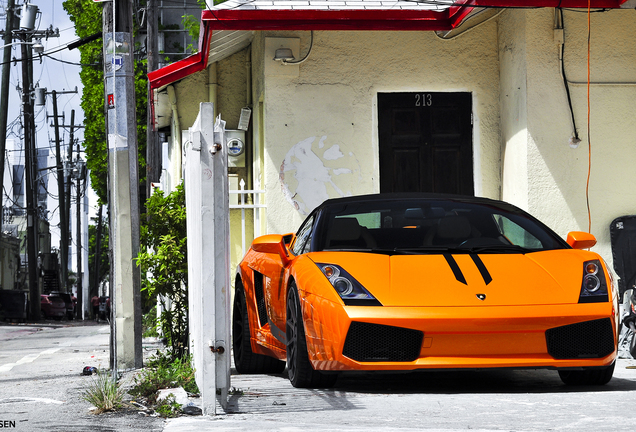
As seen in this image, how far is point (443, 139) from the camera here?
36.9ft

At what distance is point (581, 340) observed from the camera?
17.2ft

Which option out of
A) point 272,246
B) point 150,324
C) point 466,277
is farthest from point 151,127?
point 466,277

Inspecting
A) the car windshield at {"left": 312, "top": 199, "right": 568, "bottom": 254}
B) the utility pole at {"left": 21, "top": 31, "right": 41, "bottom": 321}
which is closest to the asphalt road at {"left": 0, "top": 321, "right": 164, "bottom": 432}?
the car windshield at {"left": 312, "top": 199, "right": 568, "bottom": 254}

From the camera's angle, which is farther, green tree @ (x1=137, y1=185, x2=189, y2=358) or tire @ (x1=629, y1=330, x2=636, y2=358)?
green tree @ (x1=137, y1=185, x2=189, y2=358)

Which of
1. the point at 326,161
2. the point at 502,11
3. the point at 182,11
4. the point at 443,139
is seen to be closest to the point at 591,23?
the point at 502,11

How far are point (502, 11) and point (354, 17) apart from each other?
1912 mm

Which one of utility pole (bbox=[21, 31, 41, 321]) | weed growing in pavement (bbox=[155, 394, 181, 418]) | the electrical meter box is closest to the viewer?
weed growing in pavement (bbox=[155, 394, 181, 418])

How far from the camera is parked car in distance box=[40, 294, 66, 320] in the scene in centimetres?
4156

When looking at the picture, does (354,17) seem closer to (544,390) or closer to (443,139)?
(443,139)

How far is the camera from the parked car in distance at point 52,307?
41.6 metres

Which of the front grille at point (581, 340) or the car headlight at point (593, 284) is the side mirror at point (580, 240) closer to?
the car headlight at point (593, 284)

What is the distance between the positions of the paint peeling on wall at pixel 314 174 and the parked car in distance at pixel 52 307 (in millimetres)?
33136

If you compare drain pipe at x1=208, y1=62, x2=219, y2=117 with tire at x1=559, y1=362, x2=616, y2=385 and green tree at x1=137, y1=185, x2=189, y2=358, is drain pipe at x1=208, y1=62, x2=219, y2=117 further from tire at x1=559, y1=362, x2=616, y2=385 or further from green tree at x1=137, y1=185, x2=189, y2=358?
tire at x1=559, y1=362, x2=616, y2=385

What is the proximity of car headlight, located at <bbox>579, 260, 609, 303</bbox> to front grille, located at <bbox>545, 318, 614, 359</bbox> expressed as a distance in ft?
0.48
